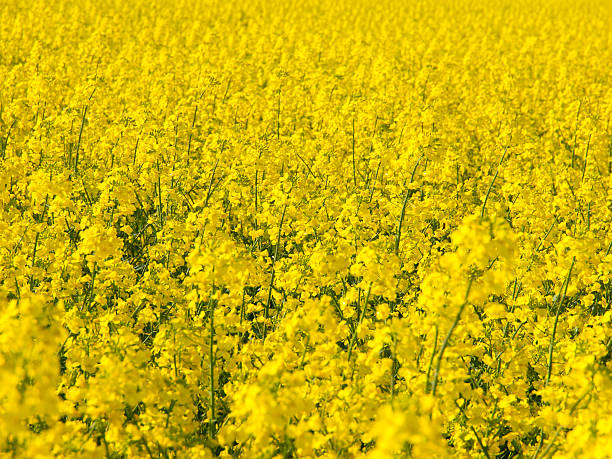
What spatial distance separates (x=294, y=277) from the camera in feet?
13.0

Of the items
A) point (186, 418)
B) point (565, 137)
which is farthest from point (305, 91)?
point (186, 418)

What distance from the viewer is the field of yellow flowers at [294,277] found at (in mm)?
2594

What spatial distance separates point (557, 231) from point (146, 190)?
3662mm

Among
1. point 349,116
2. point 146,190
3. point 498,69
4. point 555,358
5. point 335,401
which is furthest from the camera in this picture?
point 498,69

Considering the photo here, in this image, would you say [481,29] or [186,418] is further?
[481,29]

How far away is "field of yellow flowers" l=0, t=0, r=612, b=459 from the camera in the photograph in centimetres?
259

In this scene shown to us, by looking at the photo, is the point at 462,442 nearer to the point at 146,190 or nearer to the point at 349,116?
the point at 146,190

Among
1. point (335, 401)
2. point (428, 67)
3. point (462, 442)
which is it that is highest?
point (428, 67)

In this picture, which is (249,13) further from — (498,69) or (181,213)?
(181,213)

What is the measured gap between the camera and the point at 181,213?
17.3 ft

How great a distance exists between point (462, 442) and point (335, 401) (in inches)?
31.6

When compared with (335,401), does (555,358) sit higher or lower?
lower

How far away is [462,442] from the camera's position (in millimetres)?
3113

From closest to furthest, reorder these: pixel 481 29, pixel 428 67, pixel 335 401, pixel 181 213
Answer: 1. pixel 335 401
2. pixel 181 213
3. pixel 428 67
4. pixel 481 29
